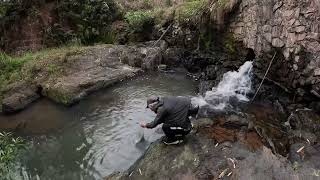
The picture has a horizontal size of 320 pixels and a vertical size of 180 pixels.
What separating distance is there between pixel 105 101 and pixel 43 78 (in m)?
2.91

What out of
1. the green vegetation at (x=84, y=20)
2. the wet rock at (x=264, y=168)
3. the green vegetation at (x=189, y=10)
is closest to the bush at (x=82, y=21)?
the green vegetation at (x=84, y=20)

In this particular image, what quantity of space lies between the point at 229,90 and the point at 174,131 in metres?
5.01

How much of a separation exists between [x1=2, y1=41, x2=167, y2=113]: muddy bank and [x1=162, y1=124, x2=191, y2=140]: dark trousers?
5459 mm

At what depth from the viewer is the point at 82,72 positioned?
14875 millimetres

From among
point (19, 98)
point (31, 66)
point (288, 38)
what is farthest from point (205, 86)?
point (31, 66)

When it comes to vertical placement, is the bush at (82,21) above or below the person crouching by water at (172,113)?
above

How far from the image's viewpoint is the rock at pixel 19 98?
13047 millimetres

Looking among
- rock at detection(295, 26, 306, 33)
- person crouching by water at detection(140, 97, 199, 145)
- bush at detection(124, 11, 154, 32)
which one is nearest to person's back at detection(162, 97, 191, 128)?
person crouching by water at detection(140, 97, 199, 145)

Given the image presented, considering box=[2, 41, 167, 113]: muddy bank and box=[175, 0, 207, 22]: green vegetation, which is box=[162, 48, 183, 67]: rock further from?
box=[175, 0, 207, 22]: green vegetation

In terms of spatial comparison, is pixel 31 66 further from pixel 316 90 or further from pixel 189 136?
pixel 316 90

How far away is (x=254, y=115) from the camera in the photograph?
11.1m

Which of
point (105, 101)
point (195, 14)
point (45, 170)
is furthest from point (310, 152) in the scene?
point (195, 14)

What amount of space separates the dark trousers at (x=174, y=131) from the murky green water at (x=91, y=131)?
123cm

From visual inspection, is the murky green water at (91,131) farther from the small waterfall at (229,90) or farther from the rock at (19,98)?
the small waterfall at (229,90)
